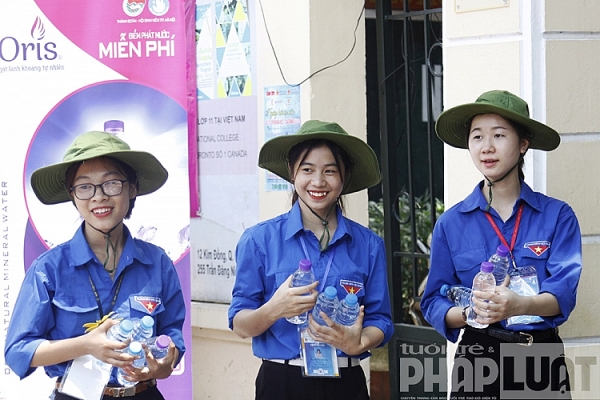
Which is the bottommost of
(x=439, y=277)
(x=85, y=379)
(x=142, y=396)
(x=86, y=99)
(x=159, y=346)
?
(x=142, y=396)

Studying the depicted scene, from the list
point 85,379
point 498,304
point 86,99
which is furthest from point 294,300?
point 86,99

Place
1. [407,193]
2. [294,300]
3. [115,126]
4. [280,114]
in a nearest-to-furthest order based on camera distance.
A: [294,300]
[115,126]
[280,114]
[407,193]

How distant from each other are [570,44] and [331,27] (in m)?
1.76

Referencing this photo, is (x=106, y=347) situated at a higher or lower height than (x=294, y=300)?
lower

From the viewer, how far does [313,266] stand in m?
3.71

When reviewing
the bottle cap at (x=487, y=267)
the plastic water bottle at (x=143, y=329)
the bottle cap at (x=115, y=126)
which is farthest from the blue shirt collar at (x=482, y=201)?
the bottle cap at (x=115, y=126)

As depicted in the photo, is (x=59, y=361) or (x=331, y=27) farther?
(x=331, y=27)

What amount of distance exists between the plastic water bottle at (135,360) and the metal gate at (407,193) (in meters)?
2.52

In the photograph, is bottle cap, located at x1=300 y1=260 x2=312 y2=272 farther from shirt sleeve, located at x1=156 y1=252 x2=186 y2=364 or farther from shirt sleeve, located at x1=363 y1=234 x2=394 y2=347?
shirt sleeve, located at x1=156 y1=252 x2=186 y2=364

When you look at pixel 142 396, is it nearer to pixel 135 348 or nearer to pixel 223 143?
pixel 135 348

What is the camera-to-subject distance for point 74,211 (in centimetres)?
463

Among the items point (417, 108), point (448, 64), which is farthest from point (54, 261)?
point (417, 108)

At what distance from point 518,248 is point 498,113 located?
542 mm

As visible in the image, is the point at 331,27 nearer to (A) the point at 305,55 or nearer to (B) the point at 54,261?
(A) the point at 305,55
